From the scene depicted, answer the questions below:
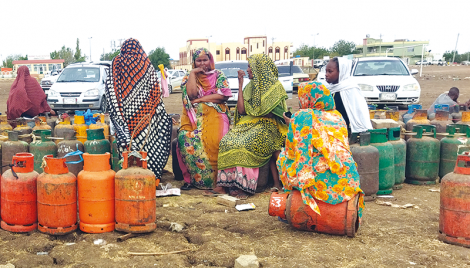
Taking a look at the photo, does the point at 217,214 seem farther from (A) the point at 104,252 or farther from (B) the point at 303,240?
(A) the point at 104,252

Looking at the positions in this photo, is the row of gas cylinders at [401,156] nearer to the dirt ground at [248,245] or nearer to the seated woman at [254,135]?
the dirt ground at [248,245]

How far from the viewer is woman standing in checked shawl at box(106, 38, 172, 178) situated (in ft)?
17.9

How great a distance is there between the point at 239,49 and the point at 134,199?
57.1 meters

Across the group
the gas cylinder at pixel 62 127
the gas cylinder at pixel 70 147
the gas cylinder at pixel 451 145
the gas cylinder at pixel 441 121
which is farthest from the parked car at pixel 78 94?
the gas cylinder at pixel 451 145

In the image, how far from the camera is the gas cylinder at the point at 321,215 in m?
3.86

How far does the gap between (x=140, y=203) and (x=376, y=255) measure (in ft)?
6.71

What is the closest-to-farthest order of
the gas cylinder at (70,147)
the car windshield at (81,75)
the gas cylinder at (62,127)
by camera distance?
the gas cylinder at (70,147) → the gas cylinder at (62,127) → the car windshield at (81,75)

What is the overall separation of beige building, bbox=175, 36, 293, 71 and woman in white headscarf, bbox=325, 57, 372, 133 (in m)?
52.7

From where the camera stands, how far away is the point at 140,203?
12.9 feet

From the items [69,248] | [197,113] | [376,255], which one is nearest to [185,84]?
[197,113]

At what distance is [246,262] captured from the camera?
3291mm

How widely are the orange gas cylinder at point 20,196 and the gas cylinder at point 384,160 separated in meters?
3.72

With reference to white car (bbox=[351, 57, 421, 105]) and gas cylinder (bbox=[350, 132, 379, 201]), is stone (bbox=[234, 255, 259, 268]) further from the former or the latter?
white car (bbox=[351, 57, 421, 105])

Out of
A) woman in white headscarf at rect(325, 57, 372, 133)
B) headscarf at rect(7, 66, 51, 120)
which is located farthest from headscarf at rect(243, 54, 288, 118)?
headscarf at rect(7, 66, 51, 120)
